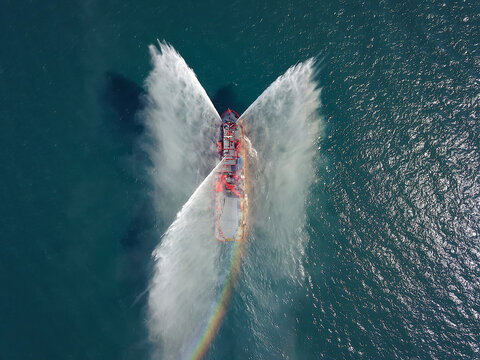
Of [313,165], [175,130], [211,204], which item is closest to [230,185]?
[211,204]

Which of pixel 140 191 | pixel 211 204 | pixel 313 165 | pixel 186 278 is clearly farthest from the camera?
pixel 313 165

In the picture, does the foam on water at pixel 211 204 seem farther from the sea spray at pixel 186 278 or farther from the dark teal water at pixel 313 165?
the dark teal water at pixel 313 165

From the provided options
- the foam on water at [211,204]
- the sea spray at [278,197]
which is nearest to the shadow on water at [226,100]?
the foam on water at [211,204]

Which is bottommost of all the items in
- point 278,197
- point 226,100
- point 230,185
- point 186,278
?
point 186,278

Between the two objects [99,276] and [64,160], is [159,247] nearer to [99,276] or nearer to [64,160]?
[99,276]

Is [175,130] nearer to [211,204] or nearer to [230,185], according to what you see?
[230,185]

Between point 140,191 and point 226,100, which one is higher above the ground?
point 226,100

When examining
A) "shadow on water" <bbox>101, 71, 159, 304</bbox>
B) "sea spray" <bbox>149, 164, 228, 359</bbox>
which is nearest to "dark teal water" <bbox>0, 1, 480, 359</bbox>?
"shadow on water" <bbox>101, 71, 159, 304</bbox>
